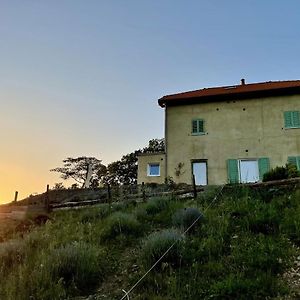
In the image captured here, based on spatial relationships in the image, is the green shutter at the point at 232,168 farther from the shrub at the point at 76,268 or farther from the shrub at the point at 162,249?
the shrub at the point at 76,268

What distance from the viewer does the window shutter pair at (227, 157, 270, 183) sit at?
25.1 meters

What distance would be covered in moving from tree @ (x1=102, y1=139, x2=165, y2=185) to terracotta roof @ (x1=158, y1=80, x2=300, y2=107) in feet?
56.6

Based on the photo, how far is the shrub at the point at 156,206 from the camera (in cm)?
1445

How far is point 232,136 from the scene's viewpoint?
26.2 m

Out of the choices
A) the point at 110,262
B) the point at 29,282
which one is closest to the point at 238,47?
the point at 110,262

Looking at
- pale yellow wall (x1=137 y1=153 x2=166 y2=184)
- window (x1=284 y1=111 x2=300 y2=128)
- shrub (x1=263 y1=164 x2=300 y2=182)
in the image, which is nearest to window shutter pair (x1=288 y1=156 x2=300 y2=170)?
window (x1=284 y1=111 x2=300 y2=128)

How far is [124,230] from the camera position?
38.8 ft

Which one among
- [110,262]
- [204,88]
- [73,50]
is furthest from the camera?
[204,88]

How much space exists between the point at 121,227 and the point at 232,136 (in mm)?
15686

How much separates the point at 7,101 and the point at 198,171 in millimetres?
11859

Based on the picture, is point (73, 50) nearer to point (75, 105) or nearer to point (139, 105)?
point (75, 105)

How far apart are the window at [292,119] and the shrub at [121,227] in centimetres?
1592

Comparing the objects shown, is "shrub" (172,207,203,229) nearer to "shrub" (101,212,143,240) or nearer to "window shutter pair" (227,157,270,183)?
"shrub" (101,212,143,240)

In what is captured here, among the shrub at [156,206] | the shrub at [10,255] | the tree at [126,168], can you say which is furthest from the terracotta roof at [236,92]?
the shrub at [10,255]
